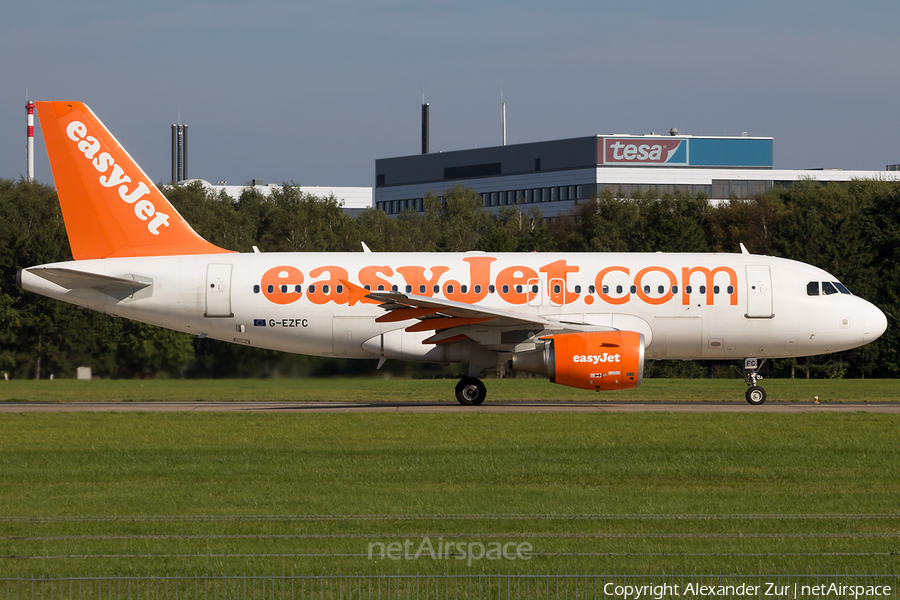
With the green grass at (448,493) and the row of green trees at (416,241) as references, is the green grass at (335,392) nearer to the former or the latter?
the row of green trees at (416,241)

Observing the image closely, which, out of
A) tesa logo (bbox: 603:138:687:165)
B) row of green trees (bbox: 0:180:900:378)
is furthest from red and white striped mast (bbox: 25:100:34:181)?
tesa logo (bbox: 603:138:687:165)

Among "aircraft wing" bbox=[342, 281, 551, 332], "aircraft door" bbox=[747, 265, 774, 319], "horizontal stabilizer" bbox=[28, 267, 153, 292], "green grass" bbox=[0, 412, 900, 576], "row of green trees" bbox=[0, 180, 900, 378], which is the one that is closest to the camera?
"green grass" bbox=[0, 412, 900, 576]

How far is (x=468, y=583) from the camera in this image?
8.95m

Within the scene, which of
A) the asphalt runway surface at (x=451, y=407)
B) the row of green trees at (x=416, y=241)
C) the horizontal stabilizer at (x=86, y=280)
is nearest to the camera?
the asphalt runway surface at (x=451, y=407)

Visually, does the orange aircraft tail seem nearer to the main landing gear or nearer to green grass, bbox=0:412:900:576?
green grass, bbox=0:412:900:576

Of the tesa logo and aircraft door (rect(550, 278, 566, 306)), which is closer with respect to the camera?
aircraft door (rect(550, 278, 566, 306))

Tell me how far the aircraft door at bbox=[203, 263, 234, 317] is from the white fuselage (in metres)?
0.03

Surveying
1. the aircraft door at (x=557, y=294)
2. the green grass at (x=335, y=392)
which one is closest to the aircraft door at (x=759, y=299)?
the green grass at (x=335, y=392)

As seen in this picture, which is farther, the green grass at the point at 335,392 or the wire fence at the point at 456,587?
the green grass at the point at 335,392

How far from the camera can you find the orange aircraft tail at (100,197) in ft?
94.5

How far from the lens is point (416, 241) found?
319 feet

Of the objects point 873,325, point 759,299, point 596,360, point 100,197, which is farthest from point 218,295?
point 873,325

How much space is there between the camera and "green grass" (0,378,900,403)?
31094 mm

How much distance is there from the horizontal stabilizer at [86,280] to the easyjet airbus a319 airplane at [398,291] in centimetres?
4
